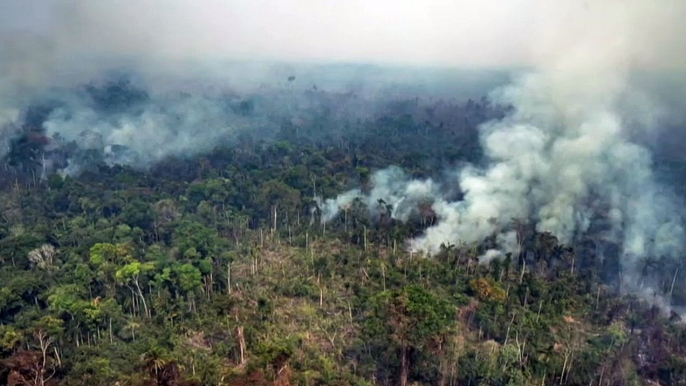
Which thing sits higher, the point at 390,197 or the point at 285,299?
the point at 390,197

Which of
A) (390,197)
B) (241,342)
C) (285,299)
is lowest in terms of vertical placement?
(285,299)

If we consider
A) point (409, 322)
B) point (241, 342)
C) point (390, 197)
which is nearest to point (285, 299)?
point (241, 342)

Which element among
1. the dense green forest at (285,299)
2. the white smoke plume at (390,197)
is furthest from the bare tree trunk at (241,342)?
the white smoke plume at (390,197)

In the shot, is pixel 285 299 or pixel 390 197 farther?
pixel 390 197

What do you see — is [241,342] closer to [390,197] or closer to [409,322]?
[409,322]

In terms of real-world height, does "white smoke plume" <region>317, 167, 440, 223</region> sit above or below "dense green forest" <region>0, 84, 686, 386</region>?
above

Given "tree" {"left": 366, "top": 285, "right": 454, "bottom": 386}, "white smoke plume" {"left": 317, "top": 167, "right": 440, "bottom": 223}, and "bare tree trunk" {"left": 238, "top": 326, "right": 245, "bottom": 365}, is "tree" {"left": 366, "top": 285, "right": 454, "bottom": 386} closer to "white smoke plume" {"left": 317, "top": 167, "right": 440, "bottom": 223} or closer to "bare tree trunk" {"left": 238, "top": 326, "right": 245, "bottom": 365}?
"bare tree trunk" {"left": 238, "top": 326, "right": 245, "bottom": 365}

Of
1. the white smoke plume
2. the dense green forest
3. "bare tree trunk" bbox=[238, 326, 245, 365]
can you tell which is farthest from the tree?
the white smoke plume

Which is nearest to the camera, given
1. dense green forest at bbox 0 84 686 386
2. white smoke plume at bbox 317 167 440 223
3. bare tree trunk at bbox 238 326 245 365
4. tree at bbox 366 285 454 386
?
tree at bbox 366 285 454 386

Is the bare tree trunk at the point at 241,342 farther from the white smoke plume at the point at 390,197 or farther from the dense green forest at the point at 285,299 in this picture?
the white smoke plume at the point at 390,197
